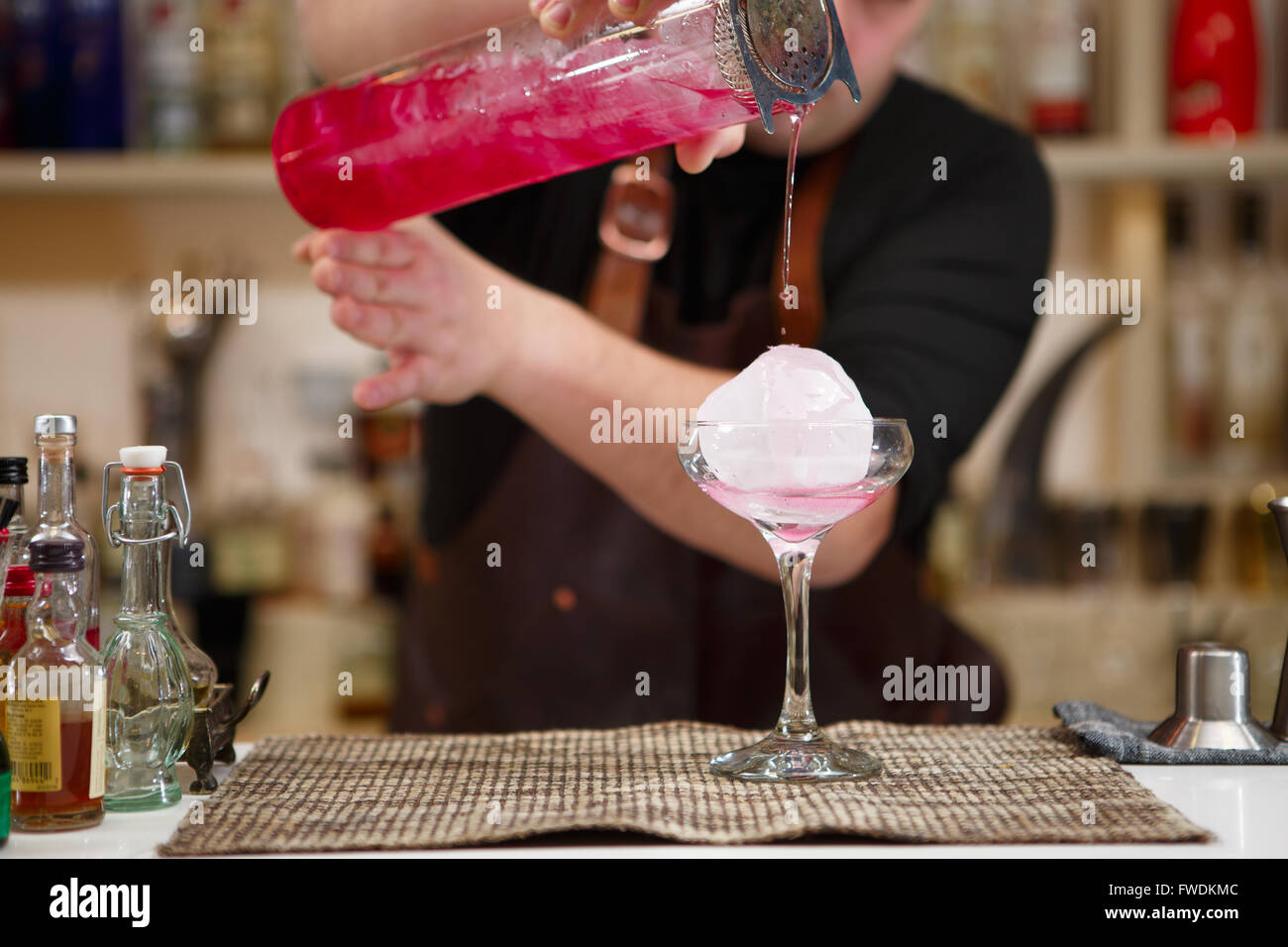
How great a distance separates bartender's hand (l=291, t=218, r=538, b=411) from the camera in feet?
3.39

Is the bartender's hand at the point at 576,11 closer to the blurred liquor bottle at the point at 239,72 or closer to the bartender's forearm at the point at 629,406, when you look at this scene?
the bartender's forearm at the point at 629,406

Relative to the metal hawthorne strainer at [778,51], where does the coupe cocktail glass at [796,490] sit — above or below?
below

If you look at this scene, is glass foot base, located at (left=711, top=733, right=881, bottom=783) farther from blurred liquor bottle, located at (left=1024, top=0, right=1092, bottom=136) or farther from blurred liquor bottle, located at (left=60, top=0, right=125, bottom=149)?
blurred liquor bottle, located at (left=60, top=0, right=125, bottom=149)

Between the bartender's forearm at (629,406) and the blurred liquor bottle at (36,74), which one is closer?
the bartender's forearm at (629,406)

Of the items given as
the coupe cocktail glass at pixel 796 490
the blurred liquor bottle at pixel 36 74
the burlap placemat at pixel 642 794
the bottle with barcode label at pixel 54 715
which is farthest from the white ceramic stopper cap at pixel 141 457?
the blurred liquor bottle at pixel 36 74

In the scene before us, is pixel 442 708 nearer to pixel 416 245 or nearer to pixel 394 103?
pixel 416 245

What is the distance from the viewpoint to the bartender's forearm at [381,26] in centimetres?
113

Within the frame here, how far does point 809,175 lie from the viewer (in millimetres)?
1462

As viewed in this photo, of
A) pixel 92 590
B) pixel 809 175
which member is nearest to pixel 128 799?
pixel 92 590

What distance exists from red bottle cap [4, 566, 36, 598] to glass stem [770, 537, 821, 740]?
1.44 ft

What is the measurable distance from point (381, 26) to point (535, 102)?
1.24ft

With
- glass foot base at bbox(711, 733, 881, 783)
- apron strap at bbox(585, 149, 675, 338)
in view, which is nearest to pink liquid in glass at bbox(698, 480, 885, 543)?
glass foot base at bbox(711, 733, 881, 783)

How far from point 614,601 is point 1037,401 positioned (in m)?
0.87

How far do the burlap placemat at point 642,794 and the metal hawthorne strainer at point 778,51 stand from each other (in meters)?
0.40
